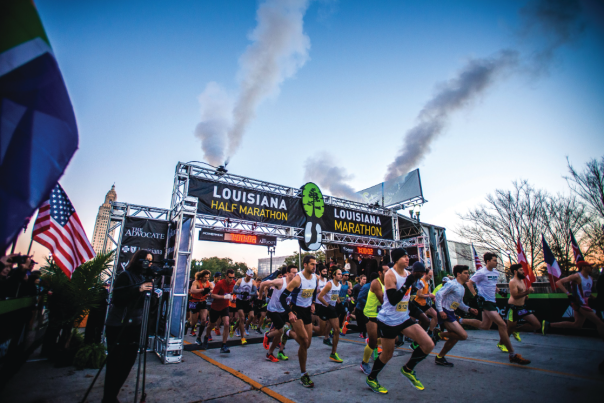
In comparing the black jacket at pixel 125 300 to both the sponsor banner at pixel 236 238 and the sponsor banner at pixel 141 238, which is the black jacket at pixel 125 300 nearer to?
the sponsor banner at pixel 141 238

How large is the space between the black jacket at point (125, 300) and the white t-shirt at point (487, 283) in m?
6.69

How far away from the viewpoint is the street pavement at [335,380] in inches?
146

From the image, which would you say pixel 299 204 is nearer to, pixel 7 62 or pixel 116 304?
pixel 116 304

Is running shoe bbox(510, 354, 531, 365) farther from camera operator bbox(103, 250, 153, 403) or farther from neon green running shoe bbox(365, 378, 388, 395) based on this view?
camera operator bbox(103, 250, 153, 403)

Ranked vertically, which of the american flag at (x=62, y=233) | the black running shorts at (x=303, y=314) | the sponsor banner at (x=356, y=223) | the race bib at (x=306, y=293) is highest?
the sponsor banner at (x=356, y=223)

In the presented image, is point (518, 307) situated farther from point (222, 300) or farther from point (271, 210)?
point (271, 210)

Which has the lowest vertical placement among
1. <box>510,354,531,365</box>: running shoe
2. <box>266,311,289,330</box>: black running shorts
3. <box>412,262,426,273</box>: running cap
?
<box>510,354,531,365</box>: running shoe

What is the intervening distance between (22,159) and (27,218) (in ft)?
1.10

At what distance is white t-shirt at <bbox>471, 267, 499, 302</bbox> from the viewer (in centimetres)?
615

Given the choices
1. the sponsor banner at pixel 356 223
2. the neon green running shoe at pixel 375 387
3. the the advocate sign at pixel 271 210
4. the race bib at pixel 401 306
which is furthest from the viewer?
the sponsor banner at pixel 356 223

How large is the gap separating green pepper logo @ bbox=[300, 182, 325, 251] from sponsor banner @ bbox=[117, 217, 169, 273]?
5970 millimetres

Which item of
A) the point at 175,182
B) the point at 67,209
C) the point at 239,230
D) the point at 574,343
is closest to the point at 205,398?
the point at 67,209

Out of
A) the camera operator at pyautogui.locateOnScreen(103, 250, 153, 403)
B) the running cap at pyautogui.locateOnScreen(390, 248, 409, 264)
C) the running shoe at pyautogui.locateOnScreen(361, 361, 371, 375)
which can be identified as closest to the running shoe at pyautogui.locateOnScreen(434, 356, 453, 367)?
the running shoe at pyautogui.locateOnScreen(361, 361, 371, 375)

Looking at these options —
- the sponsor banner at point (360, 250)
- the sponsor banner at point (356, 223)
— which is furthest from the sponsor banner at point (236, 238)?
the sponsor banner at point (360, 250)
